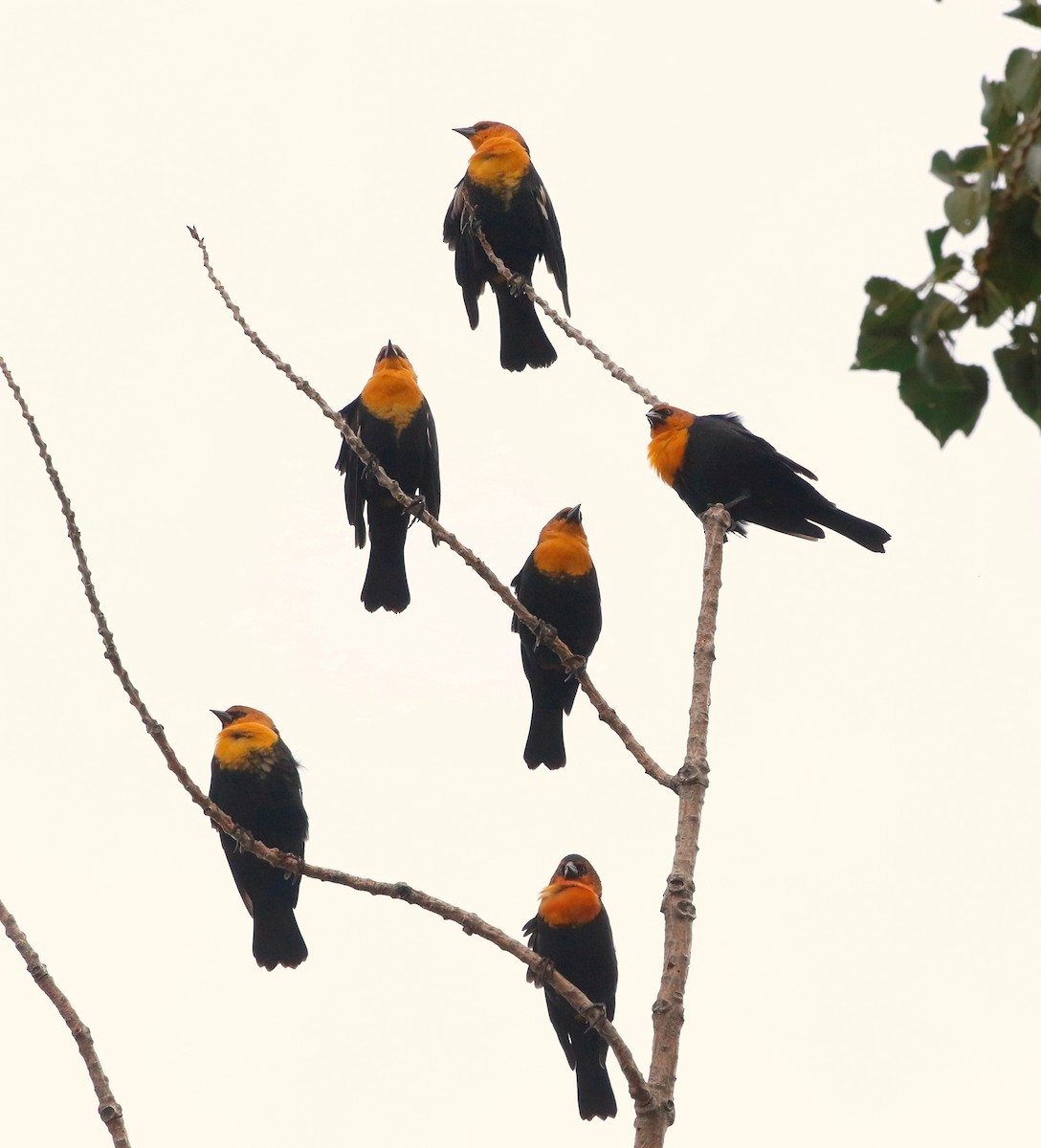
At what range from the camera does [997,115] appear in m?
1.26

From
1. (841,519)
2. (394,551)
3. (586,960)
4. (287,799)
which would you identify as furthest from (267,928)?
(841,519)

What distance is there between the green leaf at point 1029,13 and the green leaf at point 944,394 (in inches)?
11.6

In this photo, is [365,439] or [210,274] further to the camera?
[365,439]

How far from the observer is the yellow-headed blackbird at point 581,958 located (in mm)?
5500

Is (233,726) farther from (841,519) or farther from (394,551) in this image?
(841,519)

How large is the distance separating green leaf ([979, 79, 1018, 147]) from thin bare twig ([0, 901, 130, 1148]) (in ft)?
6.52

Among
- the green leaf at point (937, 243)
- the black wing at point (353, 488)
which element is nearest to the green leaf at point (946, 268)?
the green leaf at point (937, 243)

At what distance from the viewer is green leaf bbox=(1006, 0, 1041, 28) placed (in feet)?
4.15

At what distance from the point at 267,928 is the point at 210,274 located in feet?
9.16

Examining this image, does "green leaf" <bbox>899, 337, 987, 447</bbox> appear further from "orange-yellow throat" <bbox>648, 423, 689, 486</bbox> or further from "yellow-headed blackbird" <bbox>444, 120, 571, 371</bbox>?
"yellow-headed blackbird" <bbox>444, 120, 571, 371</bbox>

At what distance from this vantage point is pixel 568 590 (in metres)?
5.77

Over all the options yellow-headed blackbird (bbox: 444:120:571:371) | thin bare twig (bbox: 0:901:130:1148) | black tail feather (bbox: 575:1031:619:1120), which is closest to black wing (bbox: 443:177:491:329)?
yellow-headed blackbird (bbox: 444:120:571:371)

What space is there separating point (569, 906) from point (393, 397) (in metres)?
2.21

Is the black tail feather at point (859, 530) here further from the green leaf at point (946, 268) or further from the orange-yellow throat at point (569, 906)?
the green leaf at point (946, 268)
